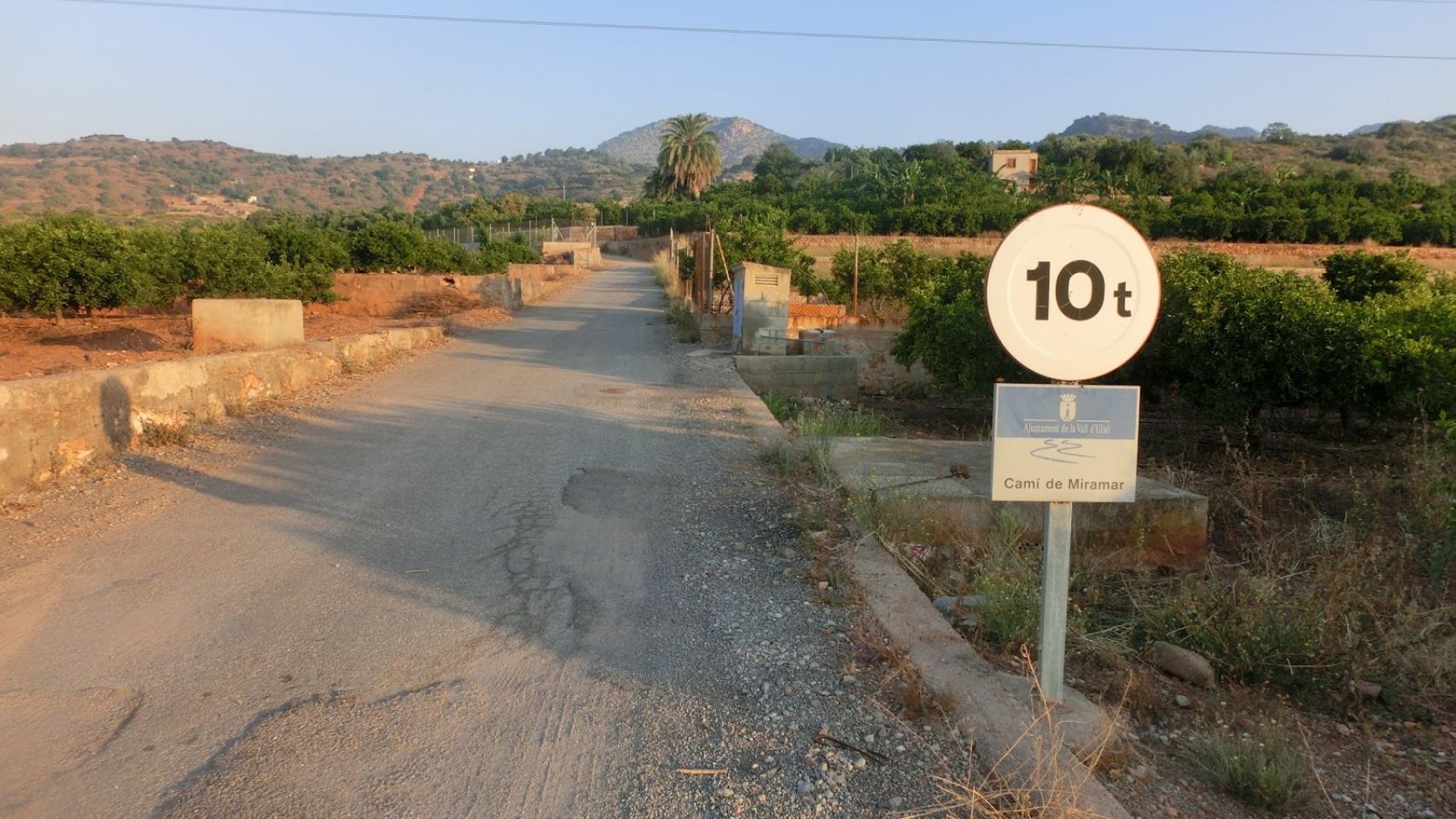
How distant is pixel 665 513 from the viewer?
6.21 m

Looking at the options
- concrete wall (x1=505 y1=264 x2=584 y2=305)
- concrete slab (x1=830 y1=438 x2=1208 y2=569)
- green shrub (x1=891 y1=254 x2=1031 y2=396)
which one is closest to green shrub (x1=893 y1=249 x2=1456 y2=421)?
green shrub (x1=891 y1=254 x2=1031 y2=396)

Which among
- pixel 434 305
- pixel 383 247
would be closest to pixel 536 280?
pixel 383 247

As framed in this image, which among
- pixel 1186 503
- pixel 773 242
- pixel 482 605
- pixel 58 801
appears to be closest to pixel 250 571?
pixel 482 605

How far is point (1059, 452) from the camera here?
322cm

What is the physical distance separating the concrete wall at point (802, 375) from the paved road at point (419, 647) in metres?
6.53

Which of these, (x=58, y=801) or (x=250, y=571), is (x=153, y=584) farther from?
(x=58, y=801)

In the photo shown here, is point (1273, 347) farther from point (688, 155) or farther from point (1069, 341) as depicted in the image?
point (688, 155)

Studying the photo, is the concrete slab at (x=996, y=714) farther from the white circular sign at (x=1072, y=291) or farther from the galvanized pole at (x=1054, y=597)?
the white circular sign at (x=1072, y=291)

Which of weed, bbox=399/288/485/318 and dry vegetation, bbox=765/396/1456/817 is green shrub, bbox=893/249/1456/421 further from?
weed, bbox=399/288/485/318

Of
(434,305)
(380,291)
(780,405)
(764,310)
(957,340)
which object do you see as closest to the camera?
(780,405)

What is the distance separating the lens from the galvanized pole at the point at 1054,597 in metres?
3.30

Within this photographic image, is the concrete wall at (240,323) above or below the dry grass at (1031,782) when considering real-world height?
above

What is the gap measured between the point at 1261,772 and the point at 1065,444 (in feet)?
4.04

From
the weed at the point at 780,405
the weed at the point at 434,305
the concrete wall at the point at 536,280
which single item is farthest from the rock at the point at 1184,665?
the concrete wall at the point at 536,280
